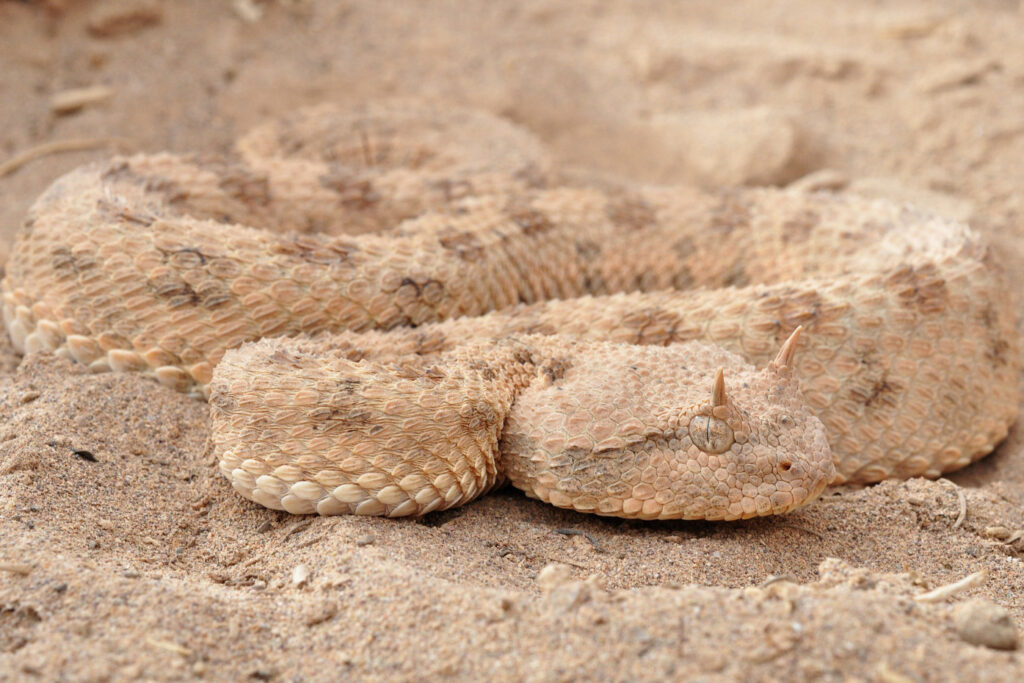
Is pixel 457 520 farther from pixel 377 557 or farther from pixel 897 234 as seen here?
pixel 897 234

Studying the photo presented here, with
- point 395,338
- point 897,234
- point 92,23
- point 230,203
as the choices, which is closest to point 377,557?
point 395,338

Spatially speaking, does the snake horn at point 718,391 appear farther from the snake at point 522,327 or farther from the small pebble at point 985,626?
the small pebble at point 985,626

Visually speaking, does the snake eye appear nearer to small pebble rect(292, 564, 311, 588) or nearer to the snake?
the snake

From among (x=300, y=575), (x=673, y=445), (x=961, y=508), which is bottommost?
(x=961, y=508)

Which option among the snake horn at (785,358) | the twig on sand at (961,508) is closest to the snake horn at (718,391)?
the snake horn at (785,358)

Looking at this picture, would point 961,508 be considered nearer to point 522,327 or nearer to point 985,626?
point 985,626

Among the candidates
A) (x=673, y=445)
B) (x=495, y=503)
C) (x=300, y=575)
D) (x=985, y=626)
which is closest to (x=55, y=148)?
(x=495, y=503)

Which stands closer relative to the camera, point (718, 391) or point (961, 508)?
point (718, 391)
